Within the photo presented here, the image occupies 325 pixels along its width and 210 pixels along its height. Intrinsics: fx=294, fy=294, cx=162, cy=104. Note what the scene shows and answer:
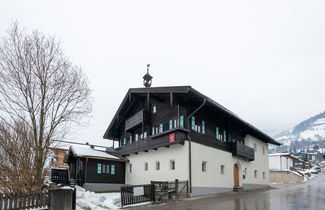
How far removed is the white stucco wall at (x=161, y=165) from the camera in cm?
2042

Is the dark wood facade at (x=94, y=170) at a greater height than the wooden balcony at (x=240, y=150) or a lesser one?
lesser

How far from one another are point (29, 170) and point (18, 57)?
548cm

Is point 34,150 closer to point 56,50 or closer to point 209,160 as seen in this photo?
point 56,50

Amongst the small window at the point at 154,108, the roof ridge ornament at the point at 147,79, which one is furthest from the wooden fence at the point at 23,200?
the roof ridge ornament at the point at 147,79

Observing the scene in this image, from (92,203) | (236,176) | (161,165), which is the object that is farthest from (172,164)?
(236,176)

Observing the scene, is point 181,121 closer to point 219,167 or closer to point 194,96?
point 194,96

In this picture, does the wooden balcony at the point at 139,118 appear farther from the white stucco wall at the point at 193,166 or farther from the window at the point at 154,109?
the white stucco wall at the point at 193,166

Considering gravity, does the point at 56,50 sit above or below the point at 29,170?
above

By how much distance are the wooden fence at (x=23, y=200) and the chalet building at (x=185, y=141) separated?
9.51 meters

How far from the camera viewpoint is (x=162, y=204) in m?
16.3

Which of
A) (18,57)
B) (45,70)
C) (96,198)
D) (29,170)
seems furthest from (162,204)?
(18,57)

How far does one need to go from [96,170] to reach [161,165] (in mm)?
6694

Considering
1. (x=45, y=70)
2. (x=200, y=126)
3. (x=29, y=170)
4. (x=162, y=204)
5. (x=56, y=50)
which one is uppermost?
(x=56, y=50)

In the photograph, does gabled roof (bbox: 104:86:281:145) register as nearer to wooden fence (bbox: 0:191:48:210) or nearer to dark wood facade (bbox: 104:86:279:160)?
dark wood facade (bbox: 104:86:279:160)
